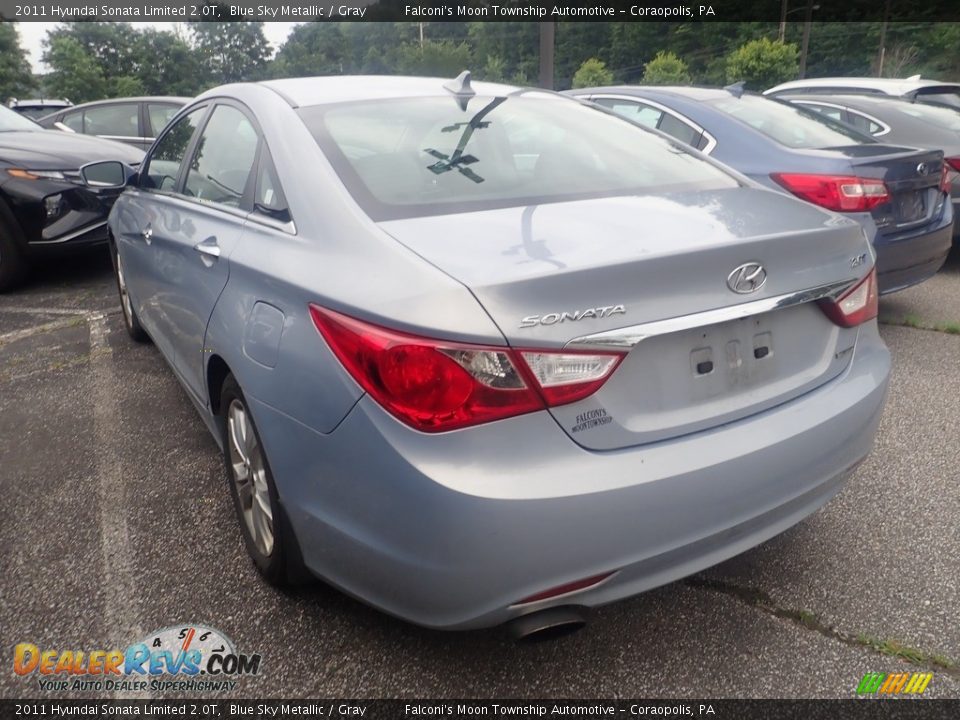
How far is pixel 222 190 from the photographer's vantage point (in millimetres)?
2715

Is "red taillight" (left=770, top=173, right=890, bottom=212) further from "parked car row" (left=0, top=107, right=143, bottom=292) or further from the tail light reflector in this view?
"parked car row" (left=0, top=107, right=143, bottom=292)

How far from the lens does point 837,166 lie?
4004mm

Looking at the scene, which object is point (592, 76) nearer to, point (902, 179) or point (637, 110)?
point (637, 110)

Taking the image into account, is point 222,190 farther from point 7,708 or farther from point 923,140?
point 923,140

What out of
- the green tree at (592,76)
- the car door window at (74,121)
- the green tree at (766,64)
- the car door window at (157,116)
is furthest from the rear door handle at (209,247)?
the green tree at (592,76)

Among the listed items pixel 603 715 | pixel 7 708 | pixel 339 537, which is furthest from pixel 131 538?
pixel 603 715

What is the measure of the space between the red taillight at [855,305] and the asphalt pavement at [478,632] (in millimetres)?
811

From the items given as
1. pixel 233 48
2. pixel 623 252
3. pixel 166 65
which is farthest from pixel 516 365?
pixel 233 48

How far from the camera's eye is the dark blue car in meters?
4.01

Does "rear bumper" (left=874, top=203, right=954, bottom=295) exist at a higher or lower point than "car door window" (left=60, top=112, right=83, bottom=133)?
lower

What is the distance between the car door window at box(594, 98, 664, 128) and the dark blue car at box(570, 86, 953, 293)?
0.05ft

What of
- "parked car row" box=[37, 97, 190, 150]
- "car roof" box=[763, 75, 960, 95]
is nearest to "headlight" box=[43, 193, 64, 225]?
"parked car row" box=[37, 97, 190, 150]

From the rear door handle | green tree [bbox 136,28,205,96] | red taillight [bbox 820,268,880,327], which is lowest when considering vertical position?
red taillight [bbox 820,268,880,327]

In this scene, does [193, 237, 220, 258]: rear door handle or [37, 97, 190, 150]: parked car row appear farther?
[37, 97, 190, 150]: parked car row
